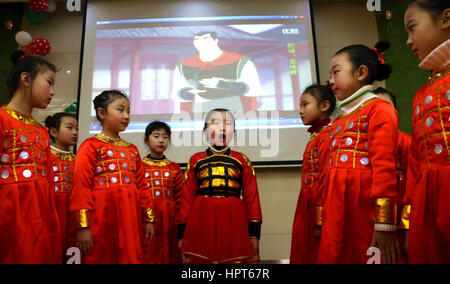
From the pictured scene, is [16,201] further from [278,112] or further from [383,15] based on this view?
[383,15]

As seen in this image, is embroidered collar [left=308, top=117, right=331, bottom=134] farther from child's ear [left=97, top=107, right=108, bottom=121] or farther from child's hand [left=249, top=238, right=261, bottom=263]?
child's ear [left=97, top=107, right=108, bottom=121]

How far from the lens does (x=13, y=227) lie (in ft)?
4.77

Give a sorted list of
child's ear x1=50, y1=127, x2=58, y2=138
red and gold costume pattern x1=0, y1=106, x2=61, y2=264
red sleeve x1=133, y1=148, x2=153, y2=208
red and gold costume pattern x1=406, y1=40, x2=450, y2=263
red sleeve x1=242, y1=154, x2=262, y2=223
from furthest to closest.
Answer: child's ear x1=50, y1=127, x2=58, y2=138 → red sleeve x1=242, y1=154, x2=262, y2=223 → red sleeve x1=133, y1=148, x2=153, y2=208 → red and gold costume pattern x1=0, y1=106, x2=61, y2=264 → red and gold costume pattern x1=406, y1=40, x2=450, y2=263

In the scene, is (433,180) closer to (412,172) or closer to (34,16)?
(412,172)

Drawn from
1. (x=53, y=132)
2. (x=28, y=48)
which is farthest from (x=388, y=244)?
(x=28, y=48)

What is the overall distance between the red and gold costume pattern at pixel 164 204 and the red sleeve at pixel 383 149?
1778 mm

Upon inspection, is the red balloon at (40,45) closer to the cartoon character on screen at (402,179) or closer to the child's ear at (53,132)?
the child's ear at (53,132)

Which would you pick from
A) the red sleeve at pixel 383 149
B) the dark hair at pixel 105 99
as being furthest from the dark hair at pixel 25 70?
the red sleeve at pixel 383 149

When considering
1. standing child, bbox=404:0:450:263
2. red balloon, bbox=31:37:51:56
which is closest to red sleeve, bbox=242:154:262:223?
standing child, bbox=404:0:450:263

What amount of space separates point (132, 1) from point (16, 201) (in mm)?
3419

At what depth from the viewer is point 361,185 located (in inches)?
56.4

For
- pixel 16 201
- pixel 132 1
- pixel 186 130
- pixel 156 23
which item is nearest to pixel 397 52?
pixel 186 130

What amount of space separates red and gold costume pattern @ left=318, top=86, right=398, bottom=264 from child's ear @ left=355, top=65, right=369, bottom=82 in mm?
125

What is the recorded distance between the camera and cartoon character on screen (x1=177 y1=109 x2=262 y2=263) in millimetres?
2082
